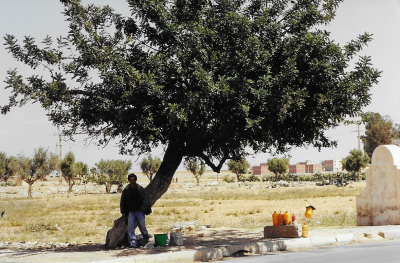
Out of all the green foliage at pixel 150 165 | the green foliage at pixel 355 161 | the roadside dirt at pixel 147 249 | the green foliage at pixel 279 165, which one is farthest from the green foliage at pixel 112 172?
the roadside dirt at pixel 147 249

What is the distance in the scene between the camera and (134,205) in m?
12.8

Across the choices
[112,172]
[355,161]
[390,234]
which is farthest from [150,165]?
[390,234]

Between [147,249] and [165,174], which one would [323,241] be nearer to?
[165,174]

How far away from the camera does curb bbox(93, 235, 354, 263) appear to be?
10892mm

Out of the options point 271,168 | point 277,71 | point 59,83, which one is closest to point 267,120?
point 277,71

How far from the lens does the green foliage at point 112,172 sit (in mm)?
73375

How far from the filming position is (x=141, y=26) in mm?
13375

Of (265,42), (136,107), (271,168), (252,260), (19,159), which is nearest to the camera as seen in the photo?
(252,260)

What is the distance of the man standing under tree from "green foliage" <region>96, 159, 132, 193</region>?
6075 centimetres

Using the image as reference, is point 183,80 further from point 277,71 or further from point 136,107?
point 277,71

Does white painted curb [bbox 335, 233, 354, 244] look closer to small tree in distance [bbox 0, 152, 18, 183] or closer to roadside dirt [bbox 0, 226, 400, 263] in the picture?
roadside dirt [bbox 0, 226, 400, 263]

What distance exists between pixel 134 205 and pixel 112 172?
62.4 m

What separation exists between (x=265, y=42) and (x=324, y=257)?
17.6 ft

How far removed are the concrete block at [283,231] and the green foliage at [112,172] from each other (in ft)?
196
